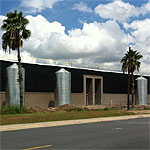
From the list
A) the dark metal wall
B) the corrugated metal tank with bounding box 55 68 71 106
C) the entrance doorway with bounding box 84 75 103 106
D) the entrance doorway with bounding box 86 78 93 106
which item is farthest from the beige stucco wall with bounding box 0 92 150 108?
the entrance doorway with bounding box 86 78 93 106

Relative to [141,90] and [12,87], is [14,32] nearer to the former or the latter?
[12,87]

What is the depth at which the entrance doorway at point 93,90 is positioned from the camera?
5638 cm

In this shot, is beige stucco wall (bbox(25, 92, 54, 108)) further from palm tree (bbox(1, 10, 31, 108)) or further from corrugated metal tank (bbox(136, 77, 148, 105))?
corrugated metal tank (bbox(136, 77, 148, 105))

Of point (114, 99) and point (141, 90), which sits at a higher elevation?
point (141, 90)

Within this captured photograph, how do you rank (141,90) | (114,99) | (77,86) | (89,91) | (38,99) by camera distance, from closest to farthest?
(38,99)
(77,86)
(89,91)
(114,99)
(141,90)

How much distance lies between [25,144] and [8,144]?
76 cm

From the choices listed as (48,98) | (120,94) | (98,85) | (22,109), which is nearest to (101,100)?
(98,85)

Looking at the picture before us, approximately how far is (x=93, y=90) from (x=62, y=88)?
37.3 ft

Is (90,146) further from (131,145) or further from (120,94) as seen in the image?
(120,94)

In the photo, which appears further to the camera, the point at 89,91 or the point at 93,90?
the point at 89,91

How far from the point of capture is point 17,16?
33.8 meters

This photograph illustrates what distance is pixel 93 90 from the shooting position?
184 feet

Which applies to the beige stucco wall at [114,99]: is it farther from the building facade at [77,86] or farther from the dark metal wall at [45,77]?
the dark metal wall at [45,77]

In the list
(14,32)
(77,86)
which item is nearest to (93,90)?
(77,86)
